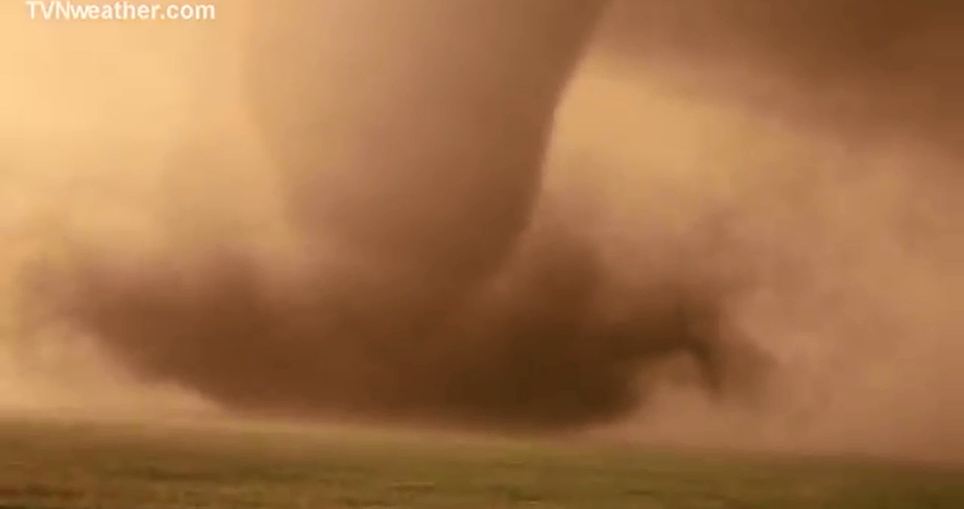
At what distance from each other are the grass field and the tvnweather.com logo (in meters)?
0.47

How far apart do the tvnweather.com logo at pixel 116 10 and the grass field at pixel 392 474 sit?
18.4 inches

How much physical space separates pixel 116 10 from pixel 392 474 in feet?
2.04

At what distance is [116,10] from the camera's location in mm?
1402

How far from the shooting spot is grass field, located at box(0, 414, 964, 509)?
1346 millimetres

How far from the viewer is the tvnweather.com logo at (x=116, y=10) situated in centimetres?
140

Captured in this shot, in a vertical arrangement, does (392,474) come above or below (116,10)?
below

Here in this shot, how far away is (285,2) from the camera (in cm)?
140

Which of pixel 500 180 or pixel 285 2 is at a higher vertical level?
pixel 285 2

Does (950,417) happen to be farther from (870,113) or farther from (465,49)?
(465,49)

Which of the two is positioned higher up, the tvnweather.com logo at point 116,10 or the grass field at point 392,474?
the tvnweather.com logo at point 116,10

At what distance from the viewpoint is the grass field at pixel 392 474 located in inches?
53.0

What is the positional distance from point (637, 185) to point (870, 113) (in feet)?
0.90

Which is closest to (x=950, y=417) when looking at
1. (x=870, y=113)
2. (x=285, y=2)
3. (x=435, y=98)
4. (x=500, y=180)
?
(x=870, y=113)

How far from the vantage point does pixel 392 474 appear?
1356 mm
